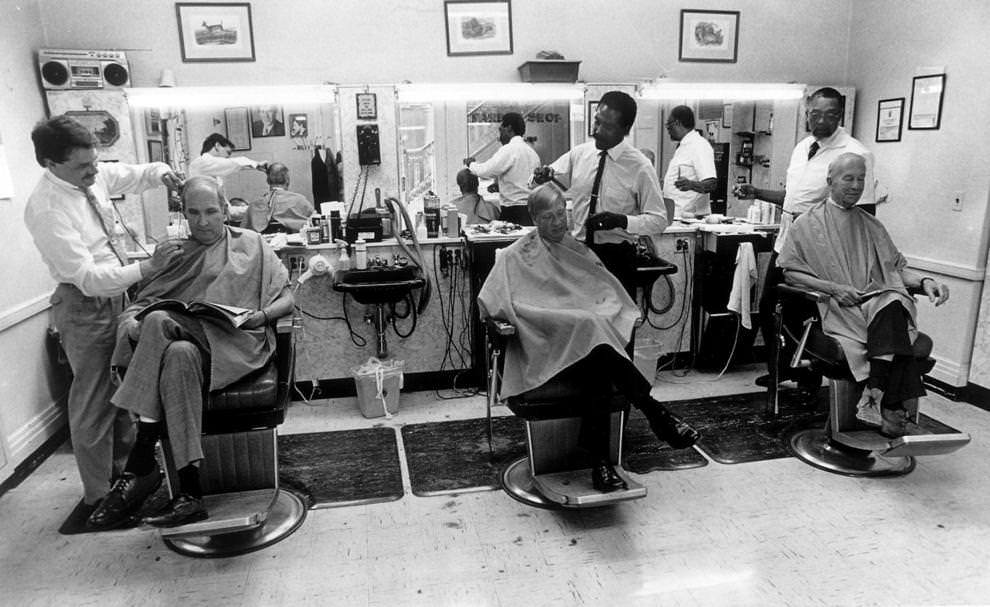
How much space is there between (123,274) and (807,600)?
8.61ft

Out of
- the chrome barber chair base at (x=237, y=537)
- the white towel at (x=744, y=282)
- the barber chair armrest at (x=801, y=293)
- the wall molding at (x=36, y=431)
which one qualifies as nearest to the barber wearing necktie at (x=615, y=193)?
the barber chair armrest at (x=801, y=293)

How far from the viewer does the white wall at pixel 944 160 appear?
3553 millimetres

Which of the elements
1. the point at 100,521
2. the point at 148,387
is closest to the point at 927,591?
the point at 148,387

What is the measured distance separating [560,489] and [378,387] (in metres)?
1.32

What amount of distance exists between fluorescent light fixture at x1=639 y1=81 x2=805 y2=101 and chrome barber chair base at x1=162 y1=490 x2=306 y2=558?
3315mm

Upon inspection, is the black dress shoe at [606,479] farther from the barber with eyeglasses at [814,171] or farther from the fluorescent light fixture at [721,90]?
the fluorescent light fixture at [721,90]

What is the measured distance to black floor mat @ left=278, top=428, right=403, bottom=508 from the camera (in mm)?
2787

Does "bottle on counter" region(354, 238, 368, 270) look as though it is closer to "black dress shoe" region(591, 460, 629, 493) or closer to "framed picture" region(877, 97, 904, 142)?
"black dress shoe" region(591, 460, 629, 493)

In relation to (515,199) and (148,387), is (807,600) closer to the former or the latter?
(148,387)

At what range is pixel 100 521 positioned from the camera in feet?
8.36

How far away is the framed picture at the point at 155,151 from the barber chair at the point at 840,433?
3493 millimetres

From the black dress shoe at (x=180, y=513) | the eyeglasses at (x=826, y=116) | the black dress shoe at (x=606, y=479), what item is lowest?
the black dress shoe at (x=606, y=479)

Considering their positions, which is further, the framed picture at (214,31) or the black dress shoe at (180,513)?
the framed picture at (214,31)

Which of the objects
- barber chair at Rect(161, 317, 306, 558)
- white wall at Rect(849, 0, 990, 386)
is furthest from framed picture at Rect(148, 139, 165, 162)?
white wall at Rect(849, 0, 990, 386)
